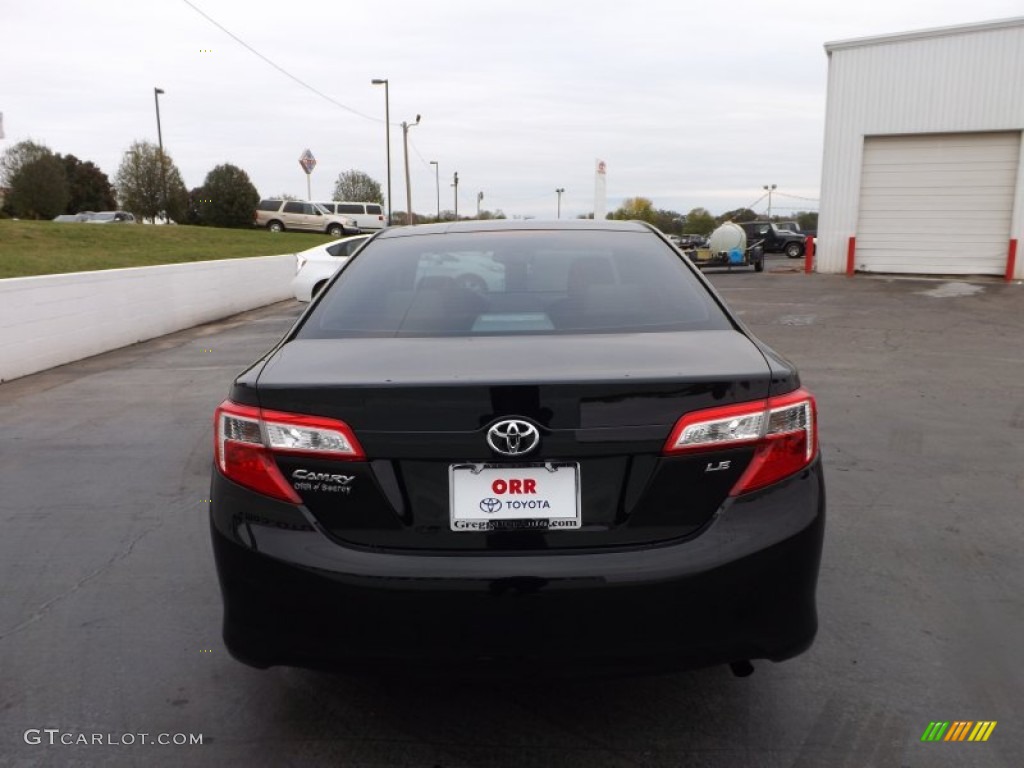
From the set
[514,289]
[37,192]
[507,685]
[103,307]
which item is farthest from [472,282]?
[37,192]

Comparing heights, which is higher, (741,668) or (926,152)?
(926,152)

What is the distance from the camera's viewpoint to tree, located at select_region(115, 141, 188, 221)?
60625 millimetres

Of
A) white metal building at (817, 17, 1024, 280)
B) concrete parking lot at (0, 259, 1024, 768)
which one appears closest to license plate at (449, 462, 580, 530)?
concrete parking lot at (0, 259, 1024, 768)

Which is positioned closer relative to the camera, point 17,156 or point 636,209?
point 17,156

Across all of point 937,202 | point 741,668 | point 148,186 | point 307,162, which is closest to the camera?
point 741,668

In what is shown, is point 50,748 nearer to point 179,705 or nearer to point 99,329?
point 179,705

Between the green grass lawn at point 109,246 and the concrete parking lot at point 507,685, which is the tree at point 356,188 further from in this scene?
the concrete parking lot at point 507,685

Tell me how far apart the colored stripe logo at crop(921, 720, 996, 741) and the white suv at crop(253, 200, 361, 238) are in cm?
4407

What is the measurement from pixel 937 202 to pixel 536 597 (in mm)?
22909

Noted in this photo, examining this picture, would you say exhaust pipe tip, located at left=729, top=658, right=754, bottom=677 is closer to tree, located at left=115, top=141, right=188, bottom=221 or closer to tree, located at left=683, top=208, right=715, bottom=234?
tree, located at left=115, top=141, right=188, bottom=221

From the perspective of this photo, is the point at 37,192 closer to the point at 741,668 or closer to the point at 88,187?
the point at 88,187

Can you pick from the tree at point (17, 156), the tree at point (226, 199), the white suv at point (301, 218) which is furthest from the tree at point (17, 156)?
the white suv at point (301, 218)

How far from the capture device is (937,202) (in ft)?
72.3

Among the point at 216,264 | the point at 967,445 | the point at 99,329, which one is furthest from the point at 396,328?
the point at 216,264
